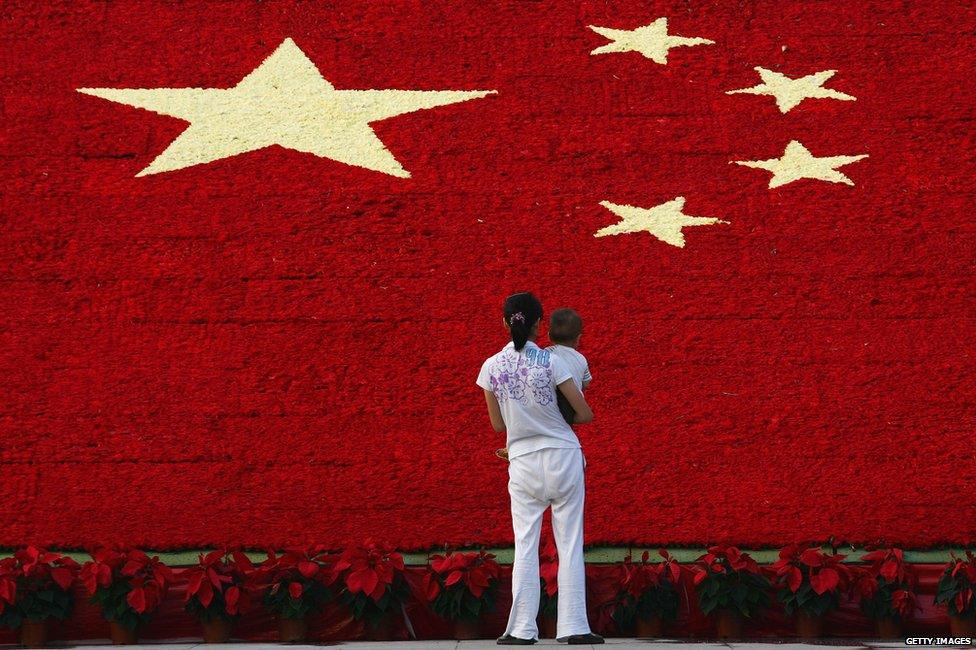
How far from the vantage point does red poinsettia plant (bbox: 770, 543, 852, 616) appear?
12.8ft

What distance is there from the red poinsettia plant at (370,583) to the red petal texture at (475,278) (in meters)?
0.55

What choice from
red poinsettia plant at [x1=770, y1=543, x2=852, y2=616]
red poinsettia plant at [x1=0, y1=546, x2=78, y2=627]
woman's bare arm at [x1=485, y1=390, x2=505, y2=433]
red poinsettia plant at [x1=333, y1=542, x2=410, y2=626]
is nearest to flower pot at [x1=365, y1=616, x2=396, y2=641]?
red poinsettia plant at [x1=333, y1=542, x2=410, y2=626]

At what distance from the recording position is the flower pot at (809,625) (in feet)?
12.9

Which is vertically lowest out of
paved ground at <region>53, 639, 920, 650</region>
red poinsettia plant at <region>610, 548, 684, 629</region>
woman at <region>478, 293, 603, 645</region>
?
paved ground at <region>53, 639, 920, 650</region>

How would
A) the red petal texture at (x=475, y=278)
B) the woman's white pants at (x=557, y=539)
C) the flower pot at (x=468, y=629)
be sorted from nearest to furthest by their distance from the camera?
the woman's white pants at (x=557, y=539)
the flower pot at (x=468, y=629)
the red petal texture at (x=475, y=278)

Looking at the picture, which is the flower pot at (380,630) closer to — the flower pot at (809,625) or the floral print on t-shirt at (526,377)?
the floral print on t-shirt at (526,377)

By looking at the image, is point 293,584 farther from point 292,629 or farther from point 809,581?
point 809,581

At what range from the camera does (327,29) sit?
5.05 meters

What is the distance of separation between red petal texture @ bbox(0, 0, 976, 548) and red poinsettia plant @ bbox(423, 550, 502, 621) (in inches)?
22.3

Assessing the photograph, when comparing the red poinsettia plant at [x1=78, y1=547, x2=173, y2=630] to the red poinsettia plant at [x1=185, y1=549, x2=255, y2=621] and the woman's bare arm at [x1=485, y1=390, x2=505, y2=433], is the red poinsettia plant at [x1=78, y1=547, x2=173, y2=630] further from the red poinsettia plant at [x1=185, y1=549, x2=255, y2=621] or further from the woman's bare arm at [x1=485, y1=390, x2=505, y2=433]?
the woman's bare arm at [x1=485, y1=390, x2=505, y2=433]

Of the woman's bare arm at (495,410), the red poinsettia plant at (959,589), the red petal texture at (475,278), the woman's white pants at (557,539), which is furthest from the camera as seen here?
the red petal texture at (475,278)

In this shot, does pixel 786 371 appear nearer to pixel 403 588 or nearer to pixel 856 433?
pixel 856 433

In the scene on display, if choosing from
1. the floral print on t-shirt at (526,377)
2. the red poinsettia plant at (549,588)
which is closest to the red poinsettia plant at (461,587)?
the red poinsettia plant at (549,588)

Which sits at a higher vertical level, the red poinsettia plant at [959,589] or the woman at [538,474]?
the woman at [538,474]
